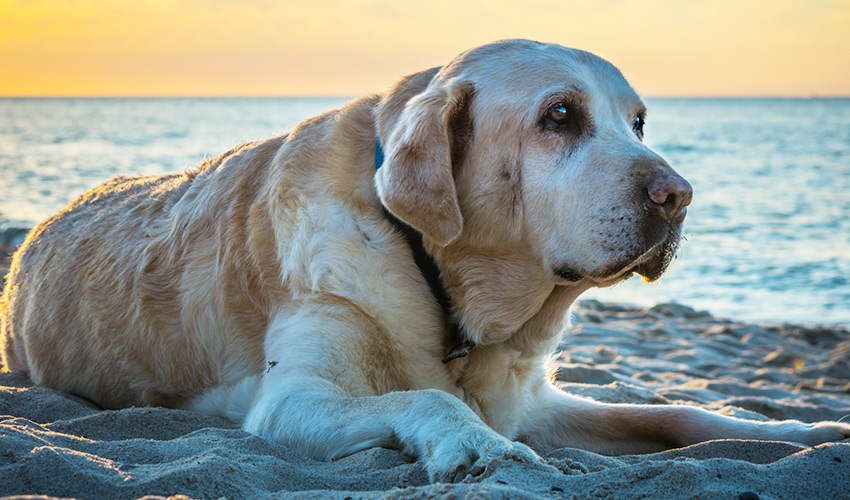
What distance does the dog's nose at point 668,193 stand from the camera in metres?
2.62

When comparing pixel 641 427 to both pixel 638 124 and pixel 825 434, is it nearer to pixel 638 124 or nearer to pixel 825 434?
pixel 825 434

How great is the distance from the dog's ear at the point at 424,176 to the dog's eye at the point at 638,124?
34.5 inches

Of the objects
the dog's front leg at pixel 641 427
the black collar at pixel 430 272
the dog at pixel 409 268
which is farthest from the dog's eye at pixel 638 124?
the dog's front leg at pixel 641 427

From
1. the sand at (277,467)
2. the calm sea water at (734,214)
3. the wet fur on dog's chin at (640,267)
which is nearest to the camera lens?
the sand at (277,467)

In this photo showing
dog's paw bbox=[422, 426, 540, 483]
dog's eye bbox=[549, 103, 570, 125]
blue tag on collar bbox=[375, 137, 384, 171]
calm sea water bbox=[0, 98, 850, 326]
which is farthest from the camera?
calm sea water bbox=[0, 98, 850, 326]

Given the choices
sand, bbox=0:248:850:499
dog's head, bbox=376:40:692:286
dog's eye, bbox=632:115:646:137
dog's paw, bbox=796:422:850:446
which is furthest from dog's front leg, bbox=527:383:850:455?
dog's eye, bbox=632:115:646:137

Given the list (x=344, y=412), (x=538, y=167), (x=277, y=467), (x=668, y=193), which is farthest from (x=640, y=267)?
(x=277, y=467)

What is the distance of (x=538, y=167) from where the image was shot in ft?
9.44

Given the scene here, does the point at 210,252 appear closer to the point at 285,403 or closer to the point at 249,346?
the point at 249,346

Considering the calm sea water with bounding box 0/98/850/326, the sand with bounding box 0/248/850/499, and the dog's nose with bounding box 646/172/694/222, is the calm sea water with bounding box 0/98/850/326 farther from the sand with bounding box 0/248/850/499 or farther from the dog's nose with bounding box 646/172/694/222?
the sand with bounding box 0/248/850/499

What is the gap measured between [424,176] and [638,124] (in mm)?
1079

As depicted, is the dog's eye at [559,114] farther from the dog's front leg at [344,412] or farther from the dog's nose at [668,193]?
the dog's front leg at [344,412]

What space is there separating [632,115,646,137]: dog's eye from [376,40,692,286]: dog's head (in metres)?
0.09

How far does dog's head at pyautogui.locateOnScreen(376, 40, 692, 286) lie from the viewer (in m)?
2.70
